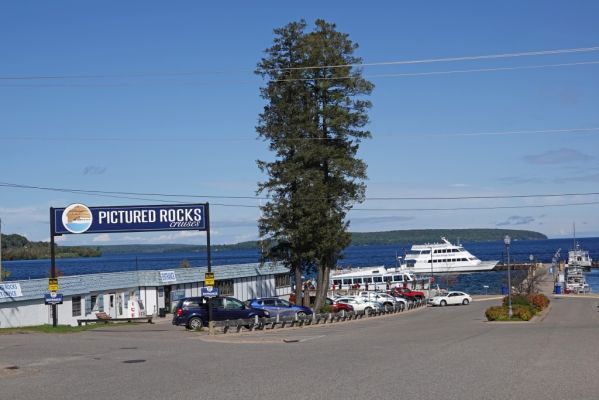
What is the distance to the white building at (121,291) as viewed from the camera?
43.3m

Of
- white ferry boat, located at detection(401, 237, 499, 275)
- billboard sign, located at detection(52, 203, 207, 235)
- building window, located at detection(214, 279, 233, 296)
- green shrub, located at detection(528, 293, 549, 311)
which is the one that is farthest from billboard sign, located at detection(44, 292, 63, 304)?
white ferry boat, located at detection(401, 237, 499, 275)

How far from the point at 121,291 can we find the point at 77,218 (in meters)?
15.3

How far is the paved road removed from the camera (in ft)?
49.0

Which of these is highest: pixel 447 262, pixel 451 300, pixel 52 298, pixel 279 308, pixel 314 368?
pixel 52 298

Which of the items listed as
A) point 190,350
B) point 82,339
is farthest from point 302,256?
point 190,350

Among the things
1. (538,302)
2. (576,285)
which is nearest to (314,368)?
(538,302)

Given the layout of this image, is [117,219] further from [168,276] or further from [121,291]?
[168,276]

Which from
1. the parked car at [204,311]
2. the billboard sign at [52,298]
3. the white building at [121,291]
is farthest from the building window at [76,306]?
the parked car at [204,311]

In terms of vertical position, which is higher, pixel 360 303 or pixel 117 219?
pixel 117 219

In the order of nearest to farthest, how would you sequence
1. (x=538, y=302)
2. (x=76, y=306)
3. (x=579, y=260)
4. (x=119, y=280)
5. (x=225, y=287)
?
1. (x=76, y=306)
2. (x=538, y=302)
3. (x=119, y=280)
4. (x=225, y=287)
5. (x=579, y=260)

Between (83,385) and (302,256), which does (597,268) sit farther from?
(83,385)

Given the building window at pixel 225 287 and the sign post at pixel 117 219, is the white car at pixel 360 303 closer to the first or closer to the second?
the building window at pixel 225 287

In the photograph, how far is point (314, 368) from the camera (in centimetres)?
1869

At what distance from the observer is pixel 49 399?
14727mm
